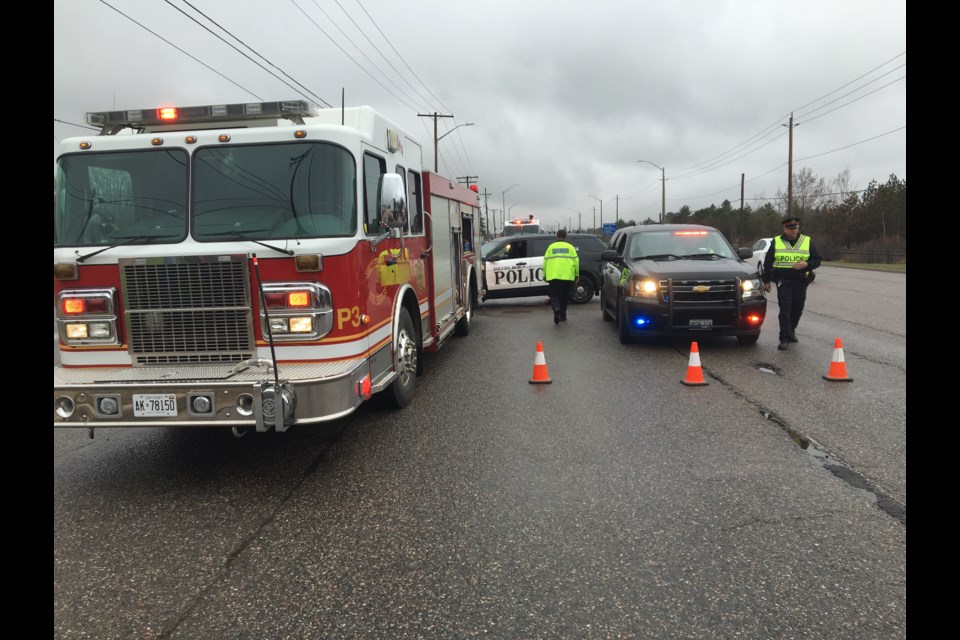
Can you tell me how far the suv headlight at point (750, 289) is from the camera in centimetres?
906

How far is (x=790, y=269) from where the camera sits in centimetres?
917

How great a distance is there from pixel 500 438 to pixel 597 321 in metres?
Result: 7.82

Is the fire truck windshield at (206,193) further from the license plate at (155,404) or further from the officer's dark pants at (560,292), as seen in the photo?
the officer's dark pants at (560,292)

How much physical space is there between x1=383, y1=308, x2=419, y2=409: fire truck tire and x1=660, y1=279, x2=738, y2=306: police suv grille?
4152 millimetres

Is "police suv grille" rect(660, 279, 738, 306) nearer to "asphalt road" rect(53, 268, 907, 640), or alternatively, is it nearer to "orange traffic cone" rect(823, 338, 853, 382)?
"orange traffic cone" rect(823, 338, 853, 382)

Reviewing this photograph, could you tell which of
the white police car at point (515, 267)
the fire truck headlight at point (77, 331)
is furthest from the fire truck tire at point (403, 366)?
the white police car at point (515, 267)

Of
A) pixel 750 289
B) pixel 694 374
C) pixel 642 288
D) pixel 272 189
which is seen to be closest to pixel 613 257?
pixel 642 288

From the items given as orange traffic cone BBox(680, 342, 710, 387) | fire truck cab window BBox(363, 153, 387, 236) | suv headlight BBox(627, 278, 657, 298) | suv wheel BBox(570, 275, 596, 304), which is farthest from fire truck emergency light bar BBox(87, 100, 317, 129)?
suv wheel BBox(570, 275, 596, 304)

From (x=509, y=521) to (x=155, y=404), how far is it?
2.43 metres

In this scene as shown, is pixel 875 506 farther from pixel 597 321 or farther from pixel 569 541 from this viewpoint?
pixel 597 321

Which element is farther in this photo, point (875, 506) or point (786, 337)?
point (786, 337)
